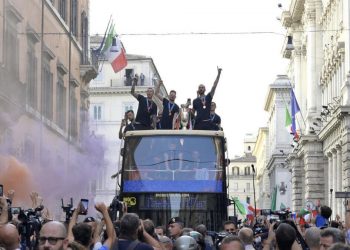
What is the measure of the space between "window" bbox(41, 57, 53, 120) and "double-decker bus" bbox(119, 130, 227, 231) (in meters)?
18.2

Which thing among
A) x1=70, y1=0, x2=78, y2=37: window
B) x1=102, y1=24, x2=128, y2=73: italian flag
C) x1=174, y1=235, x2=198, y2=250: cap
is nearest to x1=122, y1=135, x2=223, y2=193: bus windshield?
x1=174, y1=235, x2=198, y2=250: cap

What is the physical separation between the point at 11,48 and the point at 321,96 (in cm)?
3180

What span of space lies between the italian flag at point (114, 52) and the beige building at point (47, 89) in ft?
7.04

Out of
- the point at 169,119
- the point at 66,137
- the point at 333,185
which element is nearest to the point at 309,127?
the point at 333,185

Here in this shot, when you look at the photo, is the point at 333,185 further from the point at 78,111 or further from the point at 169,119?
the point at 169,119

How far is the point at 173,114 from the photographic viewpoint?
2231 centimetres

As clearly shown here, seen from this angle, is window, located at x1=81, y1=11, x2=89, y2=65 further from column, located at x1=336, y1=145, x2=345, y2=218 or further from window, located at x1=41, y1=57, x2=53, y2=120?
column, located at x1=336, y1=145, x2=345, y2=218

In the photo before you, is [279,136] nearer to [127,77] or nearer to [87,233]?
[127,77]

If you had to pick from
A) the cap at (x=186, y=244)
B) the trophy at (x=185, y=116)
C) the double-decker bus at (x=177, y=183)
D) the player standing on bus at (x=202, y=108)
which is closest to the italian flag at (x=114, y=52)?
the trophy at (x=185, y=116)

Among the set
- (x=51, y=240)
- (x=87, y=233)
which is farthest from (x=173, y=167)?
(x=51, y=240)

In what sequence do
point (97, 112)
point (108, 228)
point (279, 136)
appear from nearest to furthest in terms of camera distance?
point (108, 228)
point (97, 112)
point (279, 136)

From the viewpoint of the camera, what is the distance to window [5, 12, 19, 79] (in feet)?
100

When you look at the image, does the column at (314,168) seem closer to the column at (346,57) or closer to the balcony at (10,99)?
the column at (346,57)

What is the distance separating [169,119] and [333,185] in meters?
31.6
